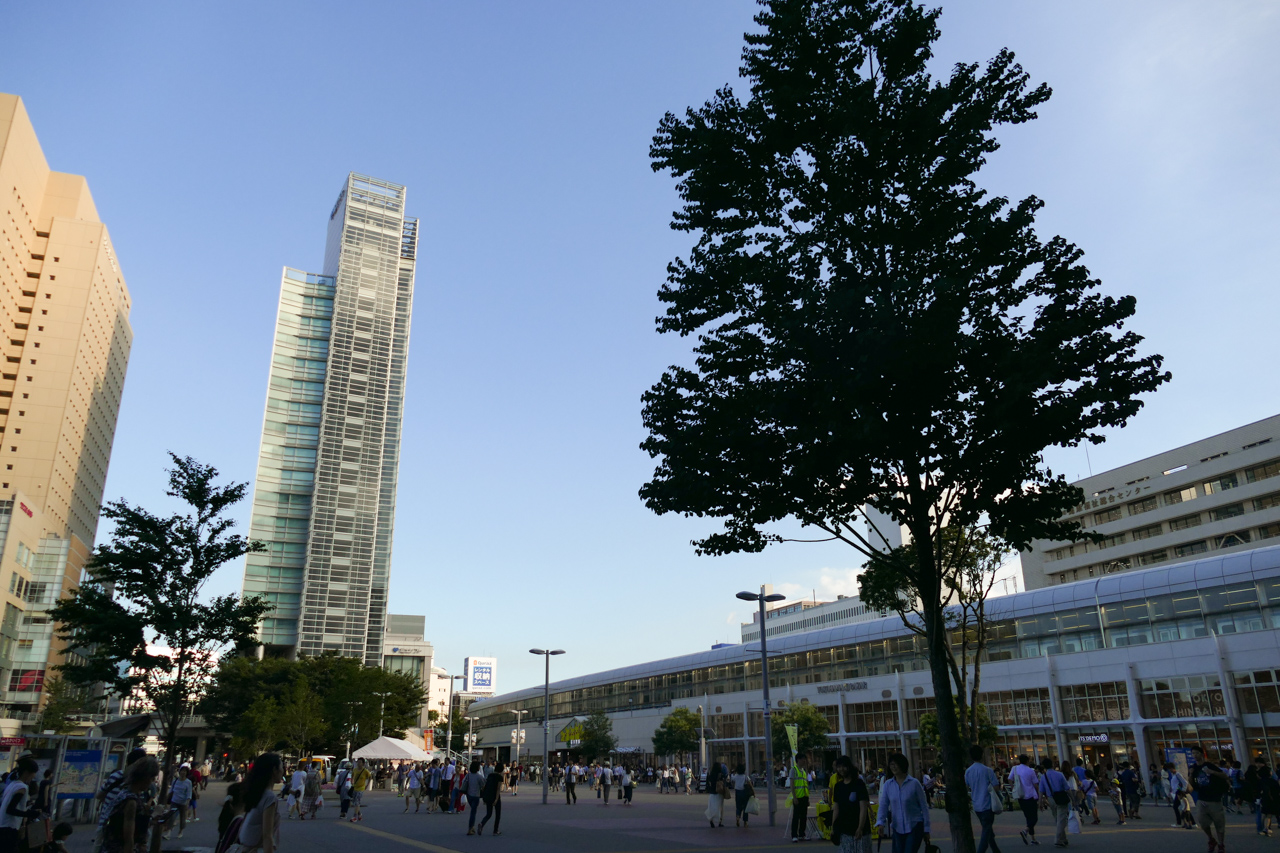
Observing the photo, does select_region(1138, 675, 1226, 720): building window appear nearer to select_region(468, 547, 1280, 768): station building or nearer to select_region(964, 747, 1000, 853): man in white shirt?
select_region(468, 547, 1280, 768): station building

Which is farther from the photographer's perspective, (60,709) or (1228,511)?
(1228,511)

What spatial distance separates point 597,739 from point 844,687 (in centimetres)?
3152

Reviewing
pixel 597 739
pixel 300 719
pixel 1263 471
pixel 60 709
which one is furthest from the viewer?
pixel 597 739

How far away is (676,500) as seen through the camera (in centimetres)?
1160

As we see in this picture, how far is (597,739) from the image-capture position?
270 ft

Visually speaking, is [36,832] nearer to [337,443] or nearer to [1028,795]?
[1028,795]

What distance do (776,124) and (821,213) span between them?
54.6 inches

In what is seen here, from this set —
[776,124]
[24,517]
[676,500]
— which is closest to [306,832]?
[676,500]

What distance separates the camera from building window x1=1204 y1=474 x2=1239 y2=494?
Answer: 64250 mm

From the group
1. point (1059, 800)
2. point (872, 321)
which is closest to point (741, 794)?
point (1059, 800)

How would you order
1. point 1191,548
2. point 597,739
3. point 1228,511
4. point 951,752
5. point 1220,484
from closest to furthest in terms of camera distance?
1. point 951,752
2. point 1228,511
3. point 1220,484
4. point 1191,548
5. point 597,739

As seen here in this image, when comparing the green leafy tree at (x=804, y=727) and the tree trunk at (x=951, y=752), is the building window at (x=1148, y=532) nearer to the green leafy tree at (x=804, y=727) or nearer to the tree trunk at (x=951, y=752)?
the green leafy tree at (x=804, y=727)

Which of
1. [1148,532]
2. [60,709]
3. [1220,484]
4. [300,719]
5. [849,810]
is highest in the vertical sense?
[1220,484]

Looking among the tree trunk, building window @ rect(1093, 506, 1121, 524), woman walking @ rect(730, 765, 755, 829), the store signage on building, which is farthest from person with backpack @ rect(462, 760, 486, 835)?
building window @ rect(1093, 506, 1121, 524)
